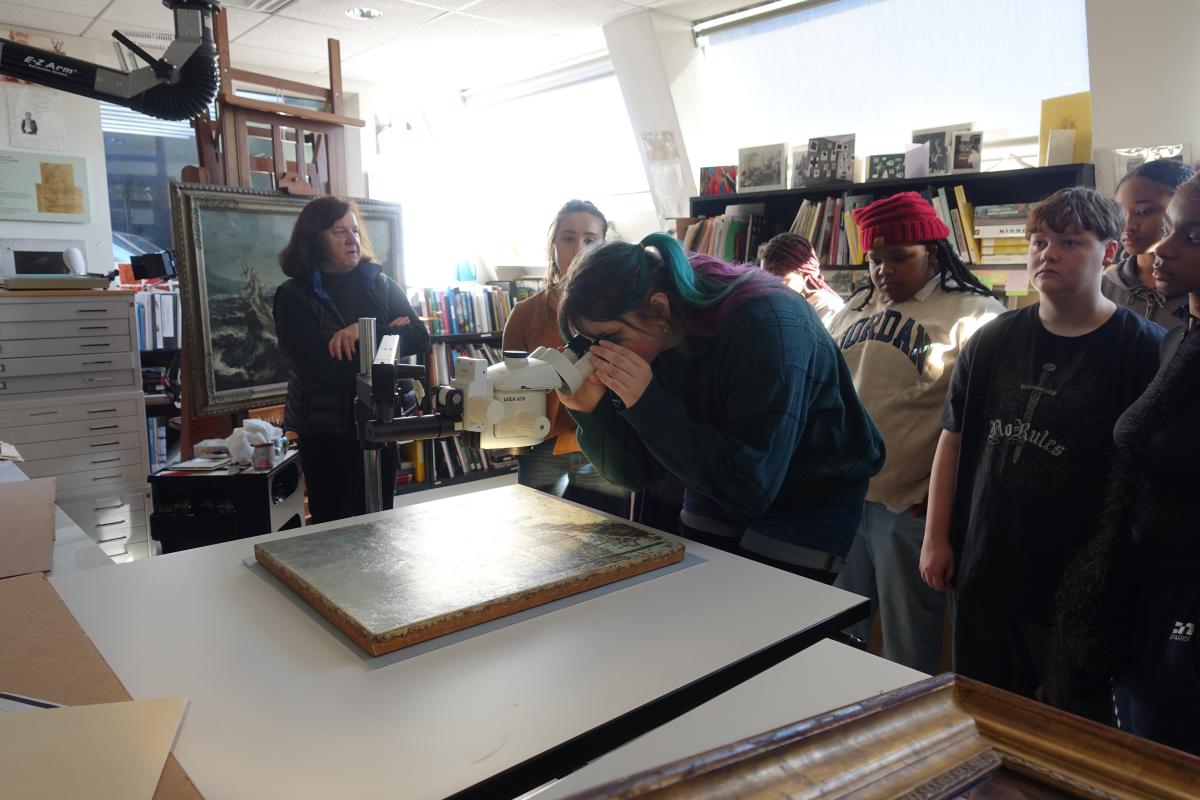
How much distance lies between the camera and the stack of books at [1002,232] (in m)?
2.84

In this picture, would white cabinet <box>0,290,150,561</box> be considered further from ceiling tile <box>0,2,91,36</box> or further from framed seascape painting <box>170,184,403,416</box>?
ceiling tile <box>0,2,91,36</box>

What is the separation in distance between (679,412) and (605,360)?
15 cm

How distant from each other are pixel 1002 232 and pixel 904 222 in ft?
3.50

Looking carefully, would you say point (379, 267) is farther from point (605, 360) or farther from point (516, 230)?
point (516, 230)

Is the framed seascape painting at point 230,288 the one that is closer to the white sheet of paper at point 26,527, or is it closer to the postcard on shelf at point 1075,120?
the white sheet of paper at point 26,527

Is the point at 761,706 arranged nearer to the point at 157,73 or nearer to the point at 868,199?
the point at 157,73

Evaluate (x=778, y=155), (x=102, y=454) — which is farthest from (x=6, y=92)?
(x=778, y=155)

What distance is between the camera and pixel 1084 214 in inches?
61.6

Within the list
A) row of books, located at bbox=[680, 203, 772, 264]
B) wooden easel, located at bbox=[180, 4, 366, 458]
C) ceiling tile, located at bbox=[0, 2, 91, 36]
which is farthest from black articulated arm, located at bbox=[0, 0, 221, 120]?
ceiling tile, located at bbox=[0, 2, 91, 36]

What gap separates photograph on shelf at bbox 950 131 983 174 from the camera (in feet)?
9.73

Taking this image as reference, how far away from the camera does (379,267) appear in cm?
274

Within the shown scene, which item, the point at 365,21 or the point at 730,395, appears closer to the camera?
the point at 730,395

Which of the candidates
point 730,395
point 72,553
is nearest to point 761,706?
point 730,395

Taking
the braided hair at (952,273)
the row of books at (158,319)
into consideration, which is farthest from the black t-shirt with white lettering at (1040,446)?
the row of books at (158,319)
